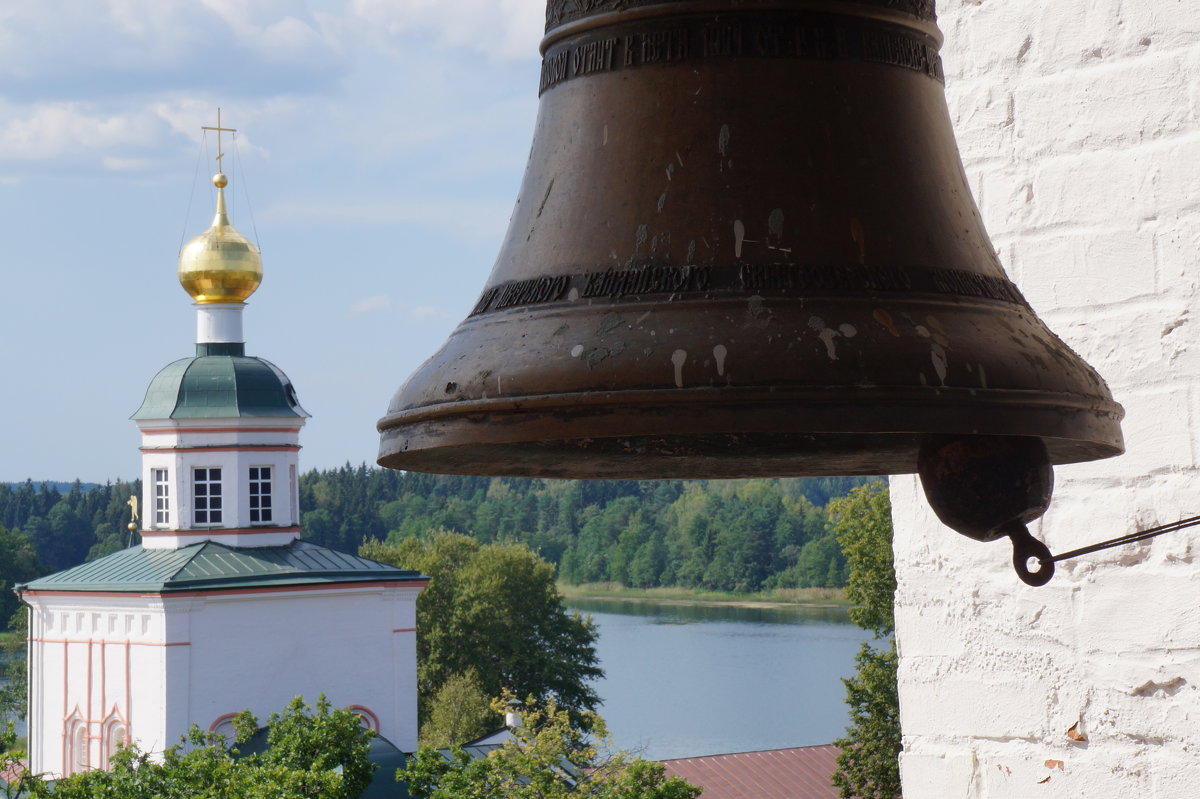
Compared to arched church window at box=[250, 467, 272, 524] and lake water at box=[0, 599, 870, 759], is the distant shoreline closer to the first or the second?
lake water at box=[0, 599, 870, 759]

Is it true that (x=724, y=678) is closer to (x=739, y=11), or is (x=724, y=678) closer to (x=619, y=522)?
(x=619, y=522)

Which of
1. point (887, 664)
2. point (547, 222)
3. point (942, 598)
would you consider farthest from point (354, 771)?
point (547, 222)

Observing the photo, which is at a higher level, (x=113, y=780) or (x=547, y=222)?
(x=547, y=222)

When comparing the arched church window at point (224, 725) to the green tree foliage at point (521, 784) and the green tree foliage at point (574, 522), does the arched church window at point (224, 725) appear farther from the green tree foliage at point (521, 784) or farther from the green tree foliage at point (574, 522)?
the green tree foliage at point (574, 522)

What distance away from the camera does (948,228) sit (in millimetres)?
1398

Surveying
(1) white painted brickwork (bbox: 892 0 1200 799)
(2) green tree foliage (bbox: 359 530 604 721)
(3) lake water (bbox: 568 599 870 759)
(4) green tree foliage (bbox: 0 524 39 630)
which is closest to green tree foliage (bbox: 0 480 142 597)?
(4) green tree foliage (bbox: 0 524 39 630)

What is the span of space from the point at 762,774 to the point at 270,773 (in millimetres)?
10659

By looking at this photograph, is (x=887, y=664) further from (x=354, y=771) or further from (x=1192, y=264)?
(x=1192, y=264)

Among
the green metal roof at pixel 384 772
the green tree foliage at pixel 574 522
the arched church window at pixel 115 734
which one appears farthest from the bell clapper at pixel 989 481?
the green tree foliage at pixel 574 522

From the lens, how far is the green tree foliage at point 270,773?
12656mm

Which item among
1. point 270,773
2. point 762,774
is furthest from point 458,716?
point 270,773

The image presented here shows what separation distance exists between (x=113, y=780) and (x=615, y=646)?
47854 millimetres

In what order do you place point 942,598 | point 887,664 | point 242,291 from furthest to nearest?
point 242,291 → point 887,664 → point 942,598

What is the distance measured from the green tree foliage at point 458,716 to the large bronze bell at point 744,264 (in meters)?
31.6
